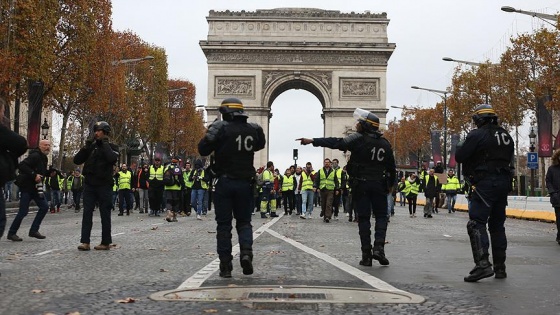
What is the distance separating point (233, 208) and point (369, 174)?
2227mm

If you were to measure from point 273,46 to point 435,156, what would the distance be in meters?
20.7

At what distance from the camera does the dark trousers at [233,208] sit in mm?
9773

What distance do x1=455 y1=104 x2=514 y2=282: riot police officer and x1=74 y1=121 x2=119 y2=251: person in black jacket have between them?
5377 millimetres

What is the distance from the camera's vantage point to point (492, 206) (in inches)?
404

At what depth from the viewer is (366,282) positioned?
9172 mm

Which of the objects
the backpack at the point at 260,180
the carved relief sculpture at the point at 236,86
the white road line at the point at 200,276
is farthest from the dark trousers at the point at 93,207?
the carved relief sculpture at the point at 236,86

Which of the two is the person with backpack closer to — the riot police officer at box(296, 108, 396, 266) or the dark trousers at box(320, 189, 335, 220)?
the dark trousers at box(320, 189, 335, 220)

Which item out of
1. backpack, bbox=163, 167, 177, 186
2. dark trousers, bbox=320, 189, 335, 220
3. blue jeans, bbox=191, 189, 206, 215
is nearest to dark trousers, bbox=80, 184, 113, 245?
backpack, bbox=163, 167, 177, 186

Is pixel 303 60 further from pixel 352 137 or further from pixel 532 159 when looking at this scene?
pixel 352 137

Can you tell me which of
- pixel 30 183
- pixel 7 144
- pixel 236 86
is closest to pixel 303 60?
pixel 236 86

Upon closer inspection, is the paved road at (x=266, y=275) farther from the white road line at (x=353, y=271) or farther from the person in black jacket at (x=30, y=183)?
the person in black jacket at (x=30, y=183)

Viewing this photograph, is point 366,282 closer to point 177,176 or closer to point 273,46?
point 177,176

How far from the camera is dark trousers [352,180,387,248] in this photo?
11.5 metres

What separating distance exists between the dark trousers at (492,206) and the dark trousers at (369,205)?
148 centimetres
